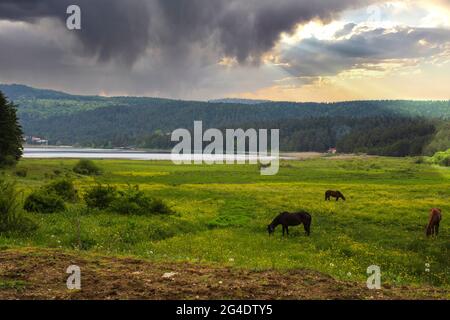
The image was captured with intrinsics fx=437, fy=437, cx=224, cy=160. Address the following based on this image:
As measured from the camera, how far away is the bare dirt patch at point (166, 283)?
11914mm

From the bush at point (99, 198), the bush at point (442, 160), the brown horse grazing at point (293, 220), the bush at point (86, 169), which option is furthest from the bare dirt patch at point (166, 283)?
the bush at point (442, 160)

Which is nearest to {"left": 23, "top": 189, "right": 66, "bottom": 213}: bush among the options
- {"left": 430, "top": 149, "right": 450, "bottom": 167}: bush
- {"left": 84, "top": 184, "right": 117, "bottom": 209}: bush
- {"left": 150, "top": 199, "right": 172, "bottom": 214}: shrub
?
{"left": 84, "top": 184, "right": 117, "bottom": 209}: bush

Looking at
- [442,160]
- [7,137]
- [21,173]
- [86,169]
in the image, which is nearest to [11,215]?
[21,173]

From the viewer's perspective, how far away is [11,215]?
23719mm

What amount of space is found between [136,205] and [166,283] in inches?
880

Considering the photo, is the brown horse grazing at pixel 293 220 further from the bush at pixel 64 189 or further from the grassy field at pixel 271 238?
the bush at pixel 64 189

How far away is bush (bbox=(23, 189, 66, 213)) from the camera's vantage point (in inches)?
1271

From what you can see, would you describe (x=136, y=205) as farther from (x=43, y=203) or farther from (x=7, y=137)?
(x=7, y=137)

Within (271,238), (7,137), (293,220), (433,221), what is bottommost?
(271,238)

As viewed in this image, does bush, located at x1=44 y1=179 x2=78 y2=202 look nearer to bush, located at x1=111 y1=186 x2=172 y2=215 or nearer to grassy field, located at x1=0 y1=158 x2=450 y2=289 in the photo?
grassy field, located at x1=0 y1=158 x2=450 y2=289
